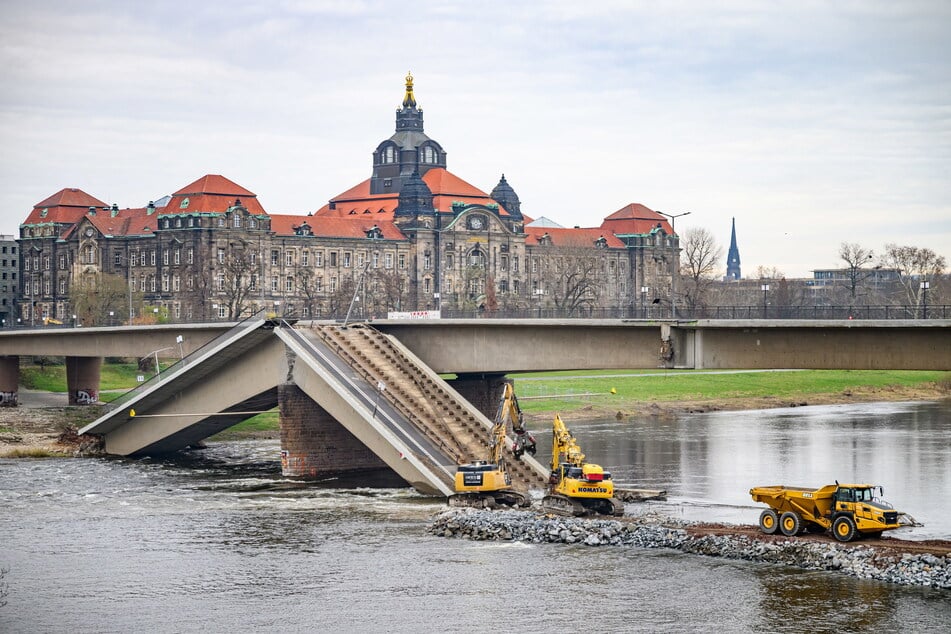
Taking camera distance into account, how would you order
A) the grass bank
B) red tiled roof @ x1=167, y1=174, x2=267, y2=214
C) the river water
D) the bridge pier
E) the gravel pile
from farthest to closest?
red tiled roof @ x1=167, y1=174, x2=267, y2=214 < the grass bank < the bridge pier < the gravel pile < the river water

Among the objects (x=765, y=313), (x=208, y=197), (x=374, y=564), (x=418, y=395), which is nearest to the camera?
(x=374, y=564)

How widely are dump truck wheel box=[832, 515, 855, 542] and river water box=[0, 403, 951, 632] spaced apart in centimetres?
302

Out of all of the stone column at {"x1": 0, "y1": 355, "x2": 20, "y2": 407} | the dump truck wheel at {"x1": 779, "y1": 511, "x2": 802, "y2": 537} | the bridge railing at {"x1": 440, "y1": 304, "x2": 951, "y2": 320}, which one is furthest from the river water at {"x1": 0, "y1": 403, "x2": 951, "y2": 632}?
the stone column at {"x1": 0, "y1": 355, "x2": 20, "y2": 407}

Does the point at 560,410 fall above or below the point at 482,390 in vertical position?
below

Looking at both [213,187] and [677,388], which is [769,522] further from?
[213,187]

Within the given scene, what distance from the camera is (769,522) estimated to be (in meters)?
55.1

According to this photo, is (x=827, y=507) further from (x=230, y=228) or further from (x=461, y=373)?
(x=230, y=228)

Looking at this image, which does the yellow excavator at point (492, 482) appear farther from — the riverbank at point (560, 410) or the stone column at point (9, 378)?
the stone column at point (9, 378)

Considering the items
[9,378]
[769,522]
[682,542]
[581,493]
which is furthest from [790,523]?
[9,378]

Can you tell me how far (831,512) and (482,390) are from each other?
104ft

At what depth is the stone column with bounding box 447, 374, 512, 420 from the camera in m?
82.4

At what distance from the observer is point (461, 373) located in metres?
80.9

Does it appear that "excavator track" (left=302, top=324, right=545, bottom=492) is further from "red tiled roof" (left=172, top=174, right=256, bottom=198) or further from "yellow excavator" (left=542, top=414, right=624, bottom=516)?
"red tiled roof" (left=172, top=174, right=256, bottom=198)

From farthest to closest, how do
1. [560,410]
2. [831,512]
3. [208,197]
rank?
1. [208,197]
2. [560,410]
3. [831,512]
